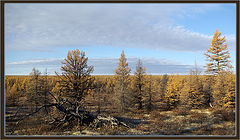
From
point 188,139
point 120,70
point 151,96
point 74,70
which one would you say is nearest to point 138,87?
point 151,96

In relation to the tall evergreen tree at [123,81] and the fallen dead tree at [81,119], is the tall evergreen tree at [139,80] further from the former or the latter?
the fallen dead tree at [81,119]

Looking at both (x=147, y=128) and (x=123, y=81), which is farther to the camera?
(x=123, y=81)

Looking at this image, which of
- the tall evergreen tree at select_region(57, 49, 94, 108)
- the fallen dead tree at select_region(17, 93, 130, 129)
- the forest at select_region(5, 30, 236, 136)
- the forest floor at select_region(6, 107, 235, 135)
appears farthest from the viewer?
the tall evergreen tree at select_region(57, 49, 94, 108)

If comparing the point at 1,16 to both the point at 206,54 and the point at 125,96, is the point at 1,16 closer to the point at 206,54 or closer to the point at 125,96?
the point at 125,96

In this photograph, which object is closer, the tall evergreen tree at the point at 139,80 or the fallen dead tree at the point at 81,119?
the fallen dead tree at the point at 81,119

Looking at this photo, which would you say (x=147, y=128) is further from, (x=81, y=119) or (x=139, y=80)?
(x=139, y=80)

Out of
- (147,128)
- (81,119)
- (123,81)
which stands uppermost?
(123,81)

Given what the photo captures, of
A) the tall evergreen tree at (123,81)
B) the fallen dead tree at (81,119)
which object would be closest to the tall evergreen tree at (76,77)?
the tall evergreen tree at (123,81)

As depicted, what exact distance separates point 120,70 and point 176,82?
37.7 ft

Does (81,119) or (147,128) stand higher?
(81,119)

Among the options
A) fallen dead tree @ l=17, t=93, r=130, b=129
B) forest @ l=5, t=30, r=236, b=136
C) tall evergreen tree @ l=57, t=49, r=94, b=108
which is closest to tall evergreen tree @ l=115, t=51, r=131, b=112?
forest @ l=5, t=30, r=236, b=136

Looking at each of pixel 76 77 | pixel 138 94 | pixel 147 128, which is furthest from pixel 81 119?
pixel 138 94

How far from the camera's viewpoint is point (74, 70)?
19.5m

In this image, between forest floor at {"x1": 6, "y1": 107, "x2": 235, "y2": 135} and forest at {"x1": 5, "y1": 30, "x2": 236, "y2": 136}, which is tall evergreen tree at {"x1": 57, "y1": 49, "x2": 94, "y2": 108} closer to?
forest at {"x1": 5, "y1": 30, "x2": 236, "y2": 136}
